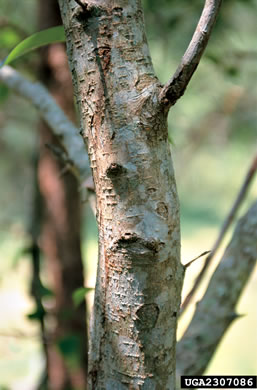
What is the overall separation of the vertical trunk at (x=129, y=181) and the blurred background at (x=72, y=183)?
148mm

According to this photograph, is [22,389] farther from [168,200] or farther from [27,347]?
[168,200]

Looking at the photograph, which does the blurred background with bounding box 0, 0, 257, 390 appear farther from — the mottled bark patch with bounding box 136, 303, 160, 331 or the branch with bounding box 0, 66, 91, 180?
the mottled bark patch with bounding box 136, 303, 160, 331

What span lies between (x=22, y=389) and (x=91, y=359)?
1634 mm

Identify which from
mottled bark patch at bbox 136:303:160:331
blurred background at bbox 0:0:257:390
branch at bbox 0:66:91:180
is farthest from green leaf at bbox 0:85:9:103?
mottled bark patch at bbox 136:303:160:331

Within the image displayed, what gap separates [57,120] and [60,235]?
1.97 feet

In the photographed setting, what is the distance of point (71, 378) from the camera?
128 centimetres

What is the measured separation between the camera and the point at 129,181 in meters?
0.37

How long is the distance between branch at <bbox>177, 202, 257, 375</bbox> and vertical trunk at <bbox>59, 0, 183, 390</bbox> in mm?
278

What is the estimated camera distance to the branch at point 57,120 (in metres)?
0.69

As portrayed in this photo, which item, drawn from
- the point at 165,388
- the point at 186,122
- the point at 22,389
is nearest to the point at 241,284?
the point at 165,388

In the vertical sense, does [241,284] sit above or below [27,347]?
below

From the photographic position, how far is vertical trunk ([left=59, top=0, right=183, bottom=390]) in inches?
14.7

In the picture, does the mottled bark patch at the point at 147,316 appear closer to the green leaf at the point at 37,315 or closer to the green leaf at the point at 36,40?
the green leaf at the point at 36,40

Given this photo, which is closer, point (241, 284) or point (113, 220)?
point (113, 220)
